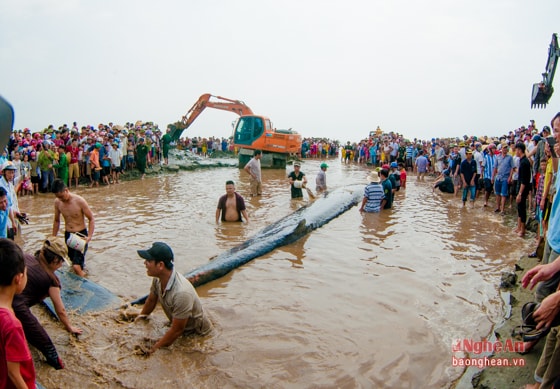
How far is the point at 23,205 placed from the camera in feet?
34.6

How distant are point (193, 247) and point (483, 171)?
878cm

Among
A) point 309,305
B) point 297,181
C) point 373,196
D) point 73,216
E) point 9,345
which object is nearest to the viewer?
point 9,345

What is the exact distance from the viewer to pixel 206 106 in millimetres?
24609

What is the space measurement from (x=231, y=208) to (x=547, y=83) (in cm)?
712

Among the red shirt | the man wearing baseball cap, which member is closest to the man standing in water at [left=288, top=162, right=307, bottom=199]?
the man wearing baseball cap

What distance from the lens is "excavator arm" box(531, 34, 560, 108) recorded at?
8.10m

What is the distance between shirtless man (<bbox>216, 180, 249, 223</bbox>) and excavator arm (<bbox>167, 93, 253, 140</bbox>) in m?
16.2

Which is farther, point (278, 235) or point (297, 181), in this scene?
point (297, 181)

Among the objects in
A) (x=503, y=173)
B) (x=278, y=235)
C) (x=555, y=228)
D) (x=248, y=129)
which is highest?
(x=248, y=129)

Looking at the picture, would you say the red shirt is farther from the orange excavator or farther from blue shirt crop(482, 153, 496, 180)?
the orange excavator

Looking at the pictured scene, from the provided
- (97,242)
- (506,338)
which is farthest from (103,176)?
(506,338)

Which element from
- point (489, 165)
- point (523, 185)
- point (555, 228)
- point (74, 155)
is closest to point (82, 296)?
point (555, 228)

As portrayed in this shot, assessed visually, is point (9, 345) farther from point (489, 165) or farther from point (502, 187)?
point (489, 165)

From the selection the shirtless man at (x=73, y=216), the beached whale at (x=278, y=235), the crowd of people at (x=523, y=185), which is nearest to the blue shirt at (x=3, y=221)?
the shirtless man at (x=73, y=216)
